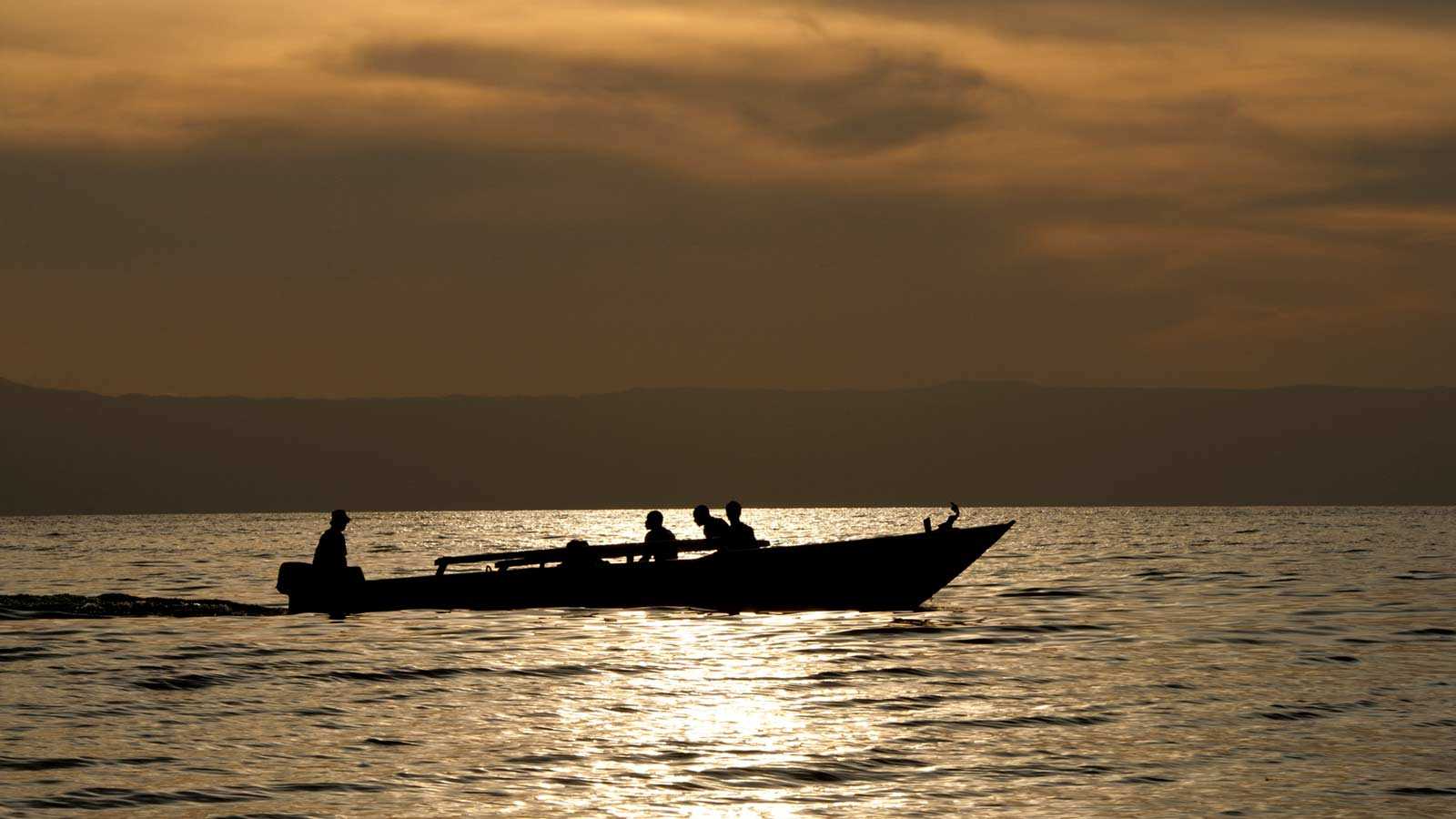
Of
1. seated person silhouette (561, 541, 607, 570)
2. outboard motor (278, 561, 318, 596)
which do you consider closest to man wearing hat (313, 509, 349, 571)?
outboard motor (278, 561, 318, 596)

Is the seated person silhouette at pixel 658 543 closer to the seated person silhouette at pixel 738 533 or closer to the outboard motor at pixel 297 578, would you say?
the seated person silhouette at pixel 738 533

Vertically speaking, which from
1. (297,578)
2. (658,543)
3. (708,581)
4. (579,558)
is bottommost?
(708,581)

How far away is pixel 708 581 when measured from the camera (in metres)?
28.5

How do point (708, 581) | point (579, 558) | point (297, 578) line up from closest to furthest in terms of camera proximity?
point (708, 581) → point (579, 558) → point (297, 578)

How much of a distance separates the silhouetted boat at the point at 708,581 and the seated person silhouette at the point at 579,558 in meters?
0.07

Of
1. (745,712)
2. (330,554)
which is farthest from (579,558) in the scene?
(745,712)

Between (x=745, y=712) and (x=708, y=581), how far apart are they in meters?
10.8

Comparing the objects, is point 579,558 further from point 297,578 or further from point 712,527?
point 297,578

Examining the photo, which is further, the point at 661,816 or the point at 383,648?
the point at 383,648

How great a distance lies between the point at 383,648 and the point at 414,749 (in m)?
10.0

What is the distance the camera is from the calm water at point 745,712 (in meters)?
13.5

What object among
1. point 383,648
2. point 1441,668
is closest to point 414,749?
point 383,648

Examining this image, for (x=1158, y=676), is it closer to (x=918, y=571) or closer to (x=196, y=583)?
(x=918, y=571)

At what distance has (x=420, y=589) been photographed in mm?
30188
